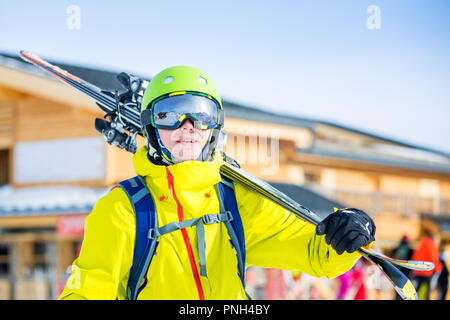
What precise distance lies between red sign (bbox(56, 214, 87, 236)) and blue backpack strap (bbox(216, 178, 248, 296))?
1077 cm

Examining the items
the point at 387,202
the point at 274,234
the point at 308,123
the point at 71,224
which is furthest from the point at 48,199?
the point at 274,234

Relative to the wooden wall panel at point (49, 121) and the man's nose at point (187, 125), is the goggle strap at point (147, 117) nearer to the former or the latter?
the man's nose at point (187, 125)

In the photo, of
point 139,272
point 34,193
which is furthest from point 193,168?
point 34,193

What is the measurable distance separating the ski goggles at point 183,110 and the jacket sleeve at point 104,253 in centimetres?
41

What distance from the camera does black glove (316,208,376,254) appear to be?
2.49 metres

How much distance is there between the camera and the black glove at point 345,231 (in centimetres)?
249

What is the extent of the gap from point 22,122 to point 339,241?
45.7 feet

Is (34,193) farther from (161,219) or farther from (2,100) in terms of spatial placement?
(161,219)

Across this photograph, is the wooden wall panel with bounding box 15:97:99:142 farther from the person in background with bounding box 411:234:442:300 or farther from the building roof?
the person in background with bounding box 411:234:442:300

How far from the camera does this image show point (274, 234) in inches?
121

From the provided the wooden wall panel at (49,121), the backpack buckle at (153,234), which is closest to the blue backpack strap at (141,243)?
the backpack buckle at (153,234)

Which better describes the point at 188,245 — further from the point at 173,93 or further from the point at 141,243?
the point at 173,93

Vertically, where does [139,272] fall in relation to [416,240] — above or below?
above
